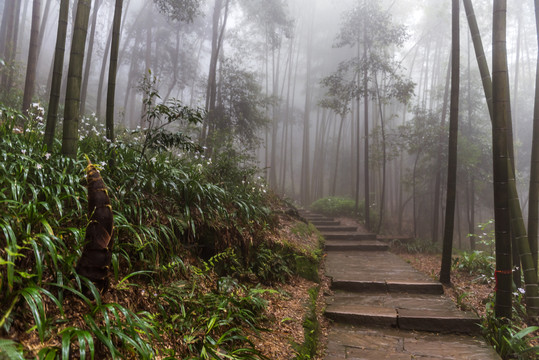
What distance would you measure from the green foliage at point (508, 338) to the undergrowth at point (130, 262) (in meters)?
2.05

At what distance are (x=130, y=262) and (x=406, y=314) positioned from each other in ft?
9.16

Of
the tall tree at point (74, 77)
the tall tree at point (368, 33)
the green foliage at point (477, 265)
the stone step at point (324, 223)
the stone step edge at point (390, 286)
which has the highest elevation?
the tall tree at point (368, 33)

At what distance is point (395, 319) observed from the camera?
2977mm

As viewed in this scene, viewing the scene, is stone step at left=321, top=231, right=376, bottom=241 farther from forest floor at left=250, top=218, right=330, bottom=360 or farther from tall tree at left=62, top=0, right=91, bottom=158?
tall tree at left=62, top=0, right=91, bottom=158

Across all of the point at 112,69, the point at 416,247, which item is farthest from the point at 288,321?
the point at 416,247

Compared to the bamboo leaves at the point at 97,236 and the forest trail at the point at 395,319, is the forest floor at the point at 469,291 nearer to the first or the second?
the forest trail at the point at 395,319

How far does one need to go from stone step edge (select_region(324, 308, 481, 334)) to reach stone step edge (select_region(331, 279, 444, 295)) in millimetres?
677

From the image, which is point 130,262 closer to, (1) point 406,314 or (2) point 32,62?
(1) point 406,314

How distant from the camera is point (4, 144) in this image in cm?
233

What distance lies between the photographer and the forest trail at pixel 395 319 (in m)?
2.49

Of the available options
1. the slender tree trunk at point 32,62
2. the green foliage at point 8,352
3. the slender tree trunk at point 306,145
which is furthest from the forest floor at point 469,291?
the slender tree trunk at point 306,145

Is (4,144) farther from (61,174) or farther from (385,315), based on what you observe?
(385,315)

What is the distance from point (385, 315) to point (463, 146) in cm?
833

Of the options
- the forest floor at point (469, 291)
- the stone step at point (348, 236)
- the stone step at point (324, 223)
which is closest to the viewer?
the forest floor at point (469, 291)
